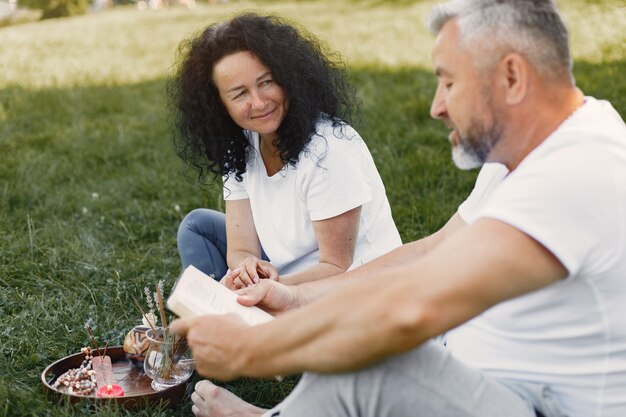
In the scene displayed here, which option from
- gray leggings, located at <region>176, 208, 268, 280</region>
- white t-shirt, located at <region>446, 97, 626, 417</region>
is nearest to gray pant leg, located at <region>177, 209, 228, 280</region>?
gray leggings, located at <region>176, 208, 268, 280</region>

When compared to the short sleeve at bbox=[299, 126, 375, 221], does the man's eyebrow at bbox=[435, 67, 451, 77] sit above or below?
above

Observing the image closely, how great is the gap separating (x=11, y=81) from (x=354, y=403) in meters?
7.11

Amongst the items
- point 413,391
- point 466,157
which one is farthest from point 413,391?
point 466,157

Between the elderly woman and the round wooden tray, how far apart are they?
1.41 ft

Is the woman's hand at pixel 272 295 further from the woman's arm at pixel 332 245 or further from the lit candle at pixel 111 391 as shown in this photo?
the lit candle at pixel 111 391

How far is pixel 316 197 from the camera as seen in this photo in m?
2.89

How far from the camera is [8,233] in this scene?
14.5ft

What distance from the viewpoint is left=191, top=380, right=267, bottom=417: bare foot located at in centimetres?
257

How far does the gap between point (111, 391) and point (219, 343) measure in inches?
39.4

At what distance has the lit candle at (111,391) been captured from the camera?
8.89 ft

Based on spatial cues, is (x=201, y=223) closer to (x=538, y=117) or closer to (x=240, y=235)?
(x=240, y=235)

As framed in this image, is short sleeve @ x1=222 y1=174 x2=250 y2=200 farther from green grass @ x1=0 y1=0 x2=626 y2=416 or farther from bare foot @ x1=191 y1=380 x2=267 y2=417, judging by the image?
bare foot @ x1=191 y1=380 x2=267 y2=417


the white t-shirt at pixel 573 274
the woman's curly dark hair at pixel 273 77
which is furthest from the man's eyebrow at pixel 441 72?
the woman's curly dark hair at pixel 273 77

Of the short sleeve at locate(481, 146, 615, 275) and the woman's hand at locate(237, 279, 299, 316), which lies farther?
the woman's hand at locate(237, 279, 299, 316)
